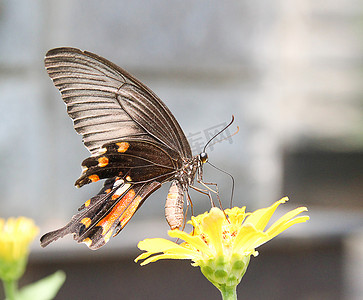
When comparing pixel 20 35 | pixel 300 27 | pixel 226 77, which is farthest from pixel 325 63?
pixel 20 35

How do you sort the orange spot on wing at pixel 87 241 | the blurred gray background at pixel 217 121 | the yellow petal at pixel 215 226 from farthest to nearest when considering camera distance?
the blurred gray background at pixel 217 121 < the orange spot on wing at pixel 87 241 < the yellow petal at pixel 215 226

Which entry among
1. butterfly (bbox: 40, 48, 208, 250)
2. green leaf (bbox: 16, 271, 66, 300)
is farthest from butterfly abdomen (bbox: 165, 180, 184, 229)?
green leaf (bbox: 16, 271, 66, 300)

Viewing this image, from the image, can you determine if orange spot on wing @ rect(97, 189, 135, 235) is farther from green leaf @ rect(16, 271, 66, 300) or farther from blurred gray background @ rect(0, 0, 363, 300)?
blurred gray background @ rect(0, 0, 363, 300)

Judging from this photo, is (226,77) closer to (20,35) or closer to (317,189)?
(317,189)

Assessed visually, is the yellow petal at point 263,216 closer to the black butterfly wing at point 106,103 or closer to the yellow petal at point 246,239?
the yellow petal at point 246,239

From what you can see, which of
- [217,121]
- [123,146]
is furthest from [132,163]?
[217,121]

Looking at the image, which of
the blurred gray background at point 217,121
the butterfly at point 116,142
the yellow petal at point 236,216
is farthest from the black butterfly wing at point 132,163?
the blurred gray background at point 217,121

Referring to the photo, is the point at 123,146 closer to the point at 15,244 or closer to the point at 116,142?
the point at 116,142
